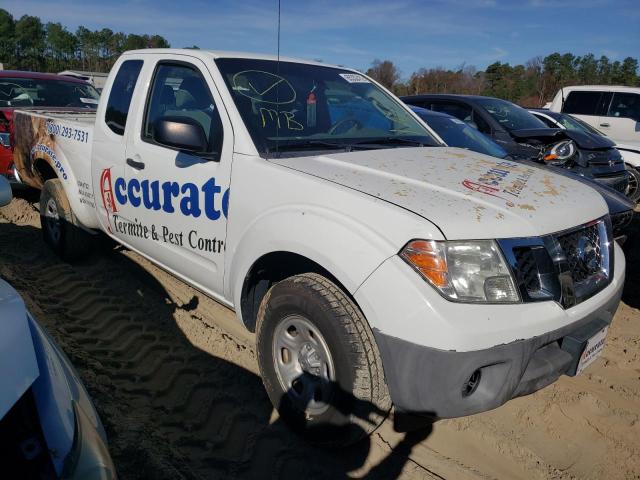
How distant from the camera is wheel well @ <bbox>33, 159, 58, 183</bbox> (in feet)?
16.1

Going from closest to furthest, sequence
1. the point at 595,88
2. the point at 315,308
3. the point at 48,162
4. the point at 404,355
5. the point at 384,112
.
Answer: the point at 404,355
the point at 315,308
the point at 384,112
the point at 48,162
the point at 595,88

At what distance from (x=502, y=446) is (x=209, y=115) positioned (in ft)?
8.07

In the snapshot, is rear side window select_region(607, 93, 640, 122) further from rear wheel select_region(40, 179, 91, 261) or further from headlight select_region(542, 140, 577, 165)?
rear wheel select_region(40, 179, 91, 261)

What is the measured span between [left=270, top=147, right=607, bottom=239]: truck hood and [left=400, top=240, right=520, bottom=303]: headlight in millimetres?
59

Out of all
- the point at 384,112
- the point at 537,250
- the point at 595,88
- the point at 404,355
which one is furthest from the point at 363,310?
the point at 595,88

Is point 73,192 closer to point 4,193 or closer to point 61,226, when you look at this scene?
point 61,226

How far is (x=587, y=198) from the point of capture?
102 inches

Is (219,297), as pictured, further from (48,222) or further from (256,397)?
(48,222)

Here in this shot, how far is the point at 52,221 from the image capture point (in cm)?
471

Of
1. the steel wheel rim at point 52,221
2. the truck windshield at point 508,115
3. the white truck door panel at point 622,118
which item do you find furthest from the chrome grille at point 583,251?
the white truck door panel at point 622,118

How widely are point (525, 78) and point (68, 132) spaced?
122 feet

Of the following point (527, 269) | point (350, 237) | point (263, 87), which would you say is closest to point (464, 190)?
point (527, 269)

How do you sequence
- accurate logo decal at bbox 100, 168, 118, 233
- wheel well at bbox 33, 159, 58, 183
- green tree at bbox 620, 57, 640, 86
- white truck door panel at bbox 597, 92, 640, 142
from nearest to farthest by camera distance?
1. accurate logo decal at bbox 100, 168, 118, 233
2. wheel well at bbox 33, 159, 58, 183
3. white truck door panel at bbox 597, 92, 640, 142
4. green tree at bbox 620, 57, 640, 86

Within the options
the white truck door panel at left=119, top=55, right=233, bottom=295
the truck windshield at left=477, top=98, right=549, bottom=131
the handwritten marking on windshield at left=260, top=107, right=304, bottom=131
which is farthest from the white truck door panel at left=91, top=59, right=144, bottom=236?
the truck windshield at left=477, top=98, right=549, bottom=131
